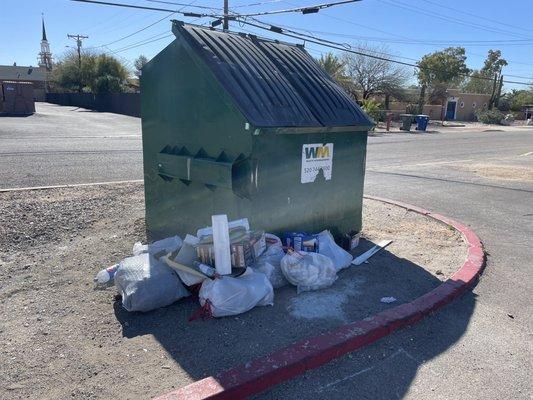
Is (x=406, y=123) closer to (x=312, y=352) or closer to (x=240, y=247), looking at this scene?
(x=240, y=247)

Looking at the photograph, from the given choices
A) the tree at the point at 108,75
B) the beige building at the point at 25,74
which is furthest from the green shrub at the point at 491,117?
the beige building at the point at 25,74

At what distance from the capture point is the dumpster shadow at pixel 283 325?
3010 mm

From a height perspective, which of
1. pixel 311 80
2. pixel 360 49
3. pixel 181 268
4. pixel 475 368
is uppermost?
pixel 360 49

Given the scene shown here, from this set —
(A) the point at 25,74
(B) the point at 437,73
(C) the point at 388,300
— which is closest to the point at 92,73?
(A) the point at 25,74

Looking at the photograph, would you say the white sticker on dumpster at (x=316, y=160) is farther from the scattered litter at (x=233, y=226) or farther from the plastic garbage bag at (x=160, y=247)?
the plastic garbage bag at (x=160, y=247)

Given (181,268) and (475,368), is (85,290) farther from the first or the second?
(475,368)

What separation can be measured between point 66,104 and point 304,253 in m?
58.5

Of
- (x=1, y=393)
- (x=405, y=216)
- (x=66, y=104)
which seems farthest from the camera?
(x=66, y=104)

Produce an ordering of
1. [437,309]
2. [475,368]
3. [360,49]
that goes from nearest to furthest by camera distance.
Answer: [475,368], [437,309], [360,49]

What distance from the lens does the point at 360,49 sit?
43.5 meters

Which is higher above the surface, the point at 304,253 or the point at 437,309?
the point at 304,253

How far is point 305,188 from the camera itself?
466 cm

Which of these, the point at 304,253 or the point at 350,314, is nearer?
the point at 350,314

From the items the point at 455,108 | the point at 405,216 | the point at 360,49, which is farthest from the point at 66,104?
the point at 405,216
